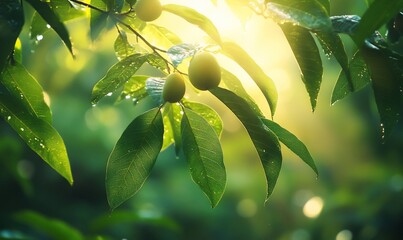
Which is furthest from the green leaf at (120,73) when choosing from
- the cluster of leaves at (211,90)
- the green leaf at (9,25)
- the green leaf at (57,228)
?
the green leaf at (57,228)

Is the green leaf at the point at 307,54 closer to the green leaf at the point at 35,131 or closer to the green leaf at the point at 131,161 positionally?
the green leaf at the point at 131,161

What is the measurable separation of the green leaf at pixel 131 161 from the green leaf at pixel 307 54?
0.46ft

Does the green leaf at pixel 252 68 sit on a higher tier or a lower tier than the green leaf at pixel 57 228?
higher

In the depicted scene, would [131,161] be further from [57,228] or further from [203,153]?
[57,228]

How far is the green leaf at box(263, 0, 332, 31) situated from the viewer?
17.3 inches

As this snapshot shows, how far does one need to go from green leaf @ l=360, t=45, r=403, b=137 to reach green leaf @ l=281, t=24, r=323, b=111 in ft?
0.15

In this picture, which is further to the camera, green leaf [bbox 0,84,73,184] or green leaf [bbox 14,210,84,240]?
green leaf [bbox 14,210,84,240]

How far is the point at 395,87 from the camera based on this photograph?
1.72 feet

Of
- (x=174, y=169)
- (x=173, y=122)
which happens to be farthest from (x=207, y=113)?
(x=174, y=169)

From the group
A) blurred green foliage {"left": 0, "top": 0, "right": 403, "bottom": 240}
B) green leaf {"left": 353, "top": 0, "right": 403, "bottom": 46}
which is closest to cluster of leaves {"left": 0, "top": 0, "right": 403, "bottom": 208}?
green leaf {"left": 353, "top": 0, "right": 403, "bottom": 46}

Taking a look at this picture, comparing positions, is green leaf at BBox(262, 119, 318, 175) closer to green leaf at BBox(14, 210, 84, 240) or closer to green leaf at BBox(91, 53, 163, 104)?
green leaf at BBox(91, 53, 163, 104)

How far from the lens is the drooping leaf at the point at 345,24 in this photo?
48 cm

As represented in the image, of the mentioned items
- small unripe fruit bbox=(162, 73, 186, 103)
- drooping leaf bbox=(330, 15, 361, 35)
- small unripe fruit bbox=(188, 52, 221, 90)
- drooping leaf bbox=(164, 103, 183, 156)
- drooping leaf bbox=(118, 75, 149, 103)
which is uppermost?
drooping leaf bbox=(330, 15, 361, 35)

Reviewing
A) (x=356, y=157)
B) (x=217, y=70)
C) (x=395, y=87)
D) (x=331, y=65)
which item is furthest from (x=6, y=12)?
(x=356, y=157)
